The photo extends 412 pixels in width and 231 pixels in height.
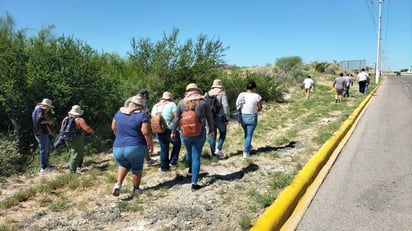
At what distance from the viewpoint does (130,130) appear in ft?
17.6

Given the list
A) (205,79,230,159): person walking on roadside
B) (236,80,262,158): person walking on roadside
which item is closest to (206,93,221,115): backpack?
(205,79,230,159): person walking on roadside

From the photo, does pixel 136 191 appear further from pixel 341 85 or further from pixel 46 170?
pixel 341 85

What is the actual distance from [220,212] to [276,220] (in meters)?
0.74

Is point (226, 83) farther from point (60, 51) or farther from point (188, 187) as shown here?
point (188, 187)

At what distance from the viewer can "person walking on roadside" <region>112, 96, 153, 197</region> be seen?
211 inches

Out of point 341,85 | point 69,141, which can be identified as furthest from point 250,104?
point 341,85

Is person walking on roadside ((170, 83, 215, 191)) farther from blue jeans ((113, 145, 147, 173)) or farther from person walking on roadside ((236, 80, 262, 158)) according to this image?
person walking on roadside ((236, 80, 262, 158))

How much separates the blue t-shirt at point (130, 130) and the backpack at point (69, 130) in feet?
7.98

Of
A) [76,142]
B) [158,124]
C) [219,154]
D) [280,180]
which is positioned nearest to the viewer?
[280,180]

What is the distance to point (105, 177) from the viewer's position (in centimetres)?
698

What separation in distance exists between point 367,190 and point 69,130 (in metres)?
5.59

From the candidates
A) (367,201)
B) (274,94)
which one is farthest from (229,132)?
(274,94)

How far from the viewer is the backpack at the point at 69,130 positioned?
24.2ft

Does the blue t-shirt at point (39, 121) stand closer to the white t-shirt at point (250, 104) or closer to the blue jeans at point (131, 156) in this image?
the blue jeans at point (131, 156)
